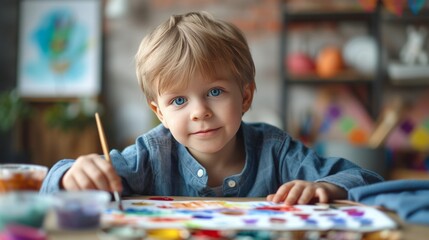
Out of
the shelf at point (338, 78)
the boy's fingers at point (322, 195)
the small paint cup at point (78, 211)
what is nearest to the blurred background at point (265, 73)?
the shelf at point (338, 78)

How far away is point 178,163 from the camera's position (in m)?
1.25

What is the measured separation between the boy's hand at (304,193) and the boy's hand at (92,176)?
27 centimetres

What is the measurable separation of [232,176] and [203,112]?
19 cm

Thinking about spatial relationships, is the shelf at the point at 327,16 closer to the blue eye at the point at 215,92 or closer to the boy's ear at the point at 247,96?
the boy's ear at the point at 247,96

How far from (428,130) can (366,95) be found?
505mm

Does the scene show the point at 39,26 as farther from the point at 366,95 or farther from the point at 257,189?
the point at 257,189

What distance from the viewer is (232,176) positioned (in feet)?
3.89

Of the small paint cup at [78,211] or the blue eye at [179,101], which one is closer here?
the small paint cup at [78,211]

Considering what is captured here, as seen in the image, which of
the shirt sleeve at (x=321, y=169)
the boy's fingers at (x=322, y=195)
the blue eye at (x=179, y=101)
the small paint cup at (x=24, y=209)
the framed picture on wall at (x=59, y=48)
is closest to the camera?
the small paint cup at (x=24, y=209)

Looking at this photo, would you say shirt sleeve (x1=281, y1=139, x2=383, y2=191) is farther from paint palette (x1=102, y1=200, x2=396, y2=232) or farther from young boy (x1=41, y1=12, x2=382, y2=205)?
paint palette (x1=102, y1=200, x2=396, y2=232)

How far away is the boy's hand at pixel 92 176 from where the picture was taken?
33.8 inches

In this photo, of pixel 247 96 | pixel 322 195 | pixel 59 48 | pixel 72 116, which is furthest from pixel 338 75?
pixel 322 195

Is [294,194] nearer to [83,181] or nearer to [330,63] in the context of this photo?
[83,181]

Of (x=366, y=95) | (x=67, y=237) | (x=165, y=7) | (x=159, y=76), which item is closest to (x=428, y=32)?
(x=366, y=95)
